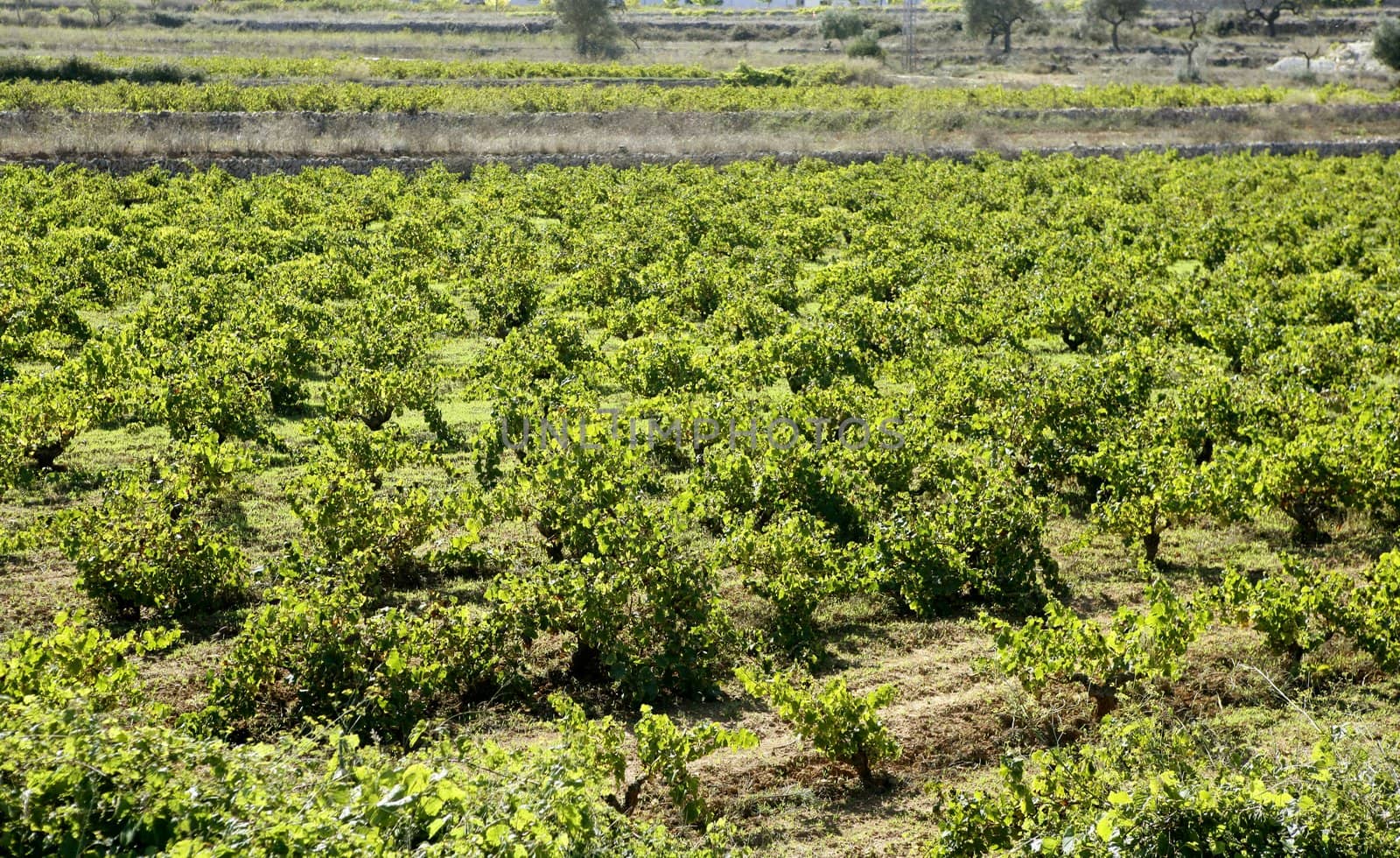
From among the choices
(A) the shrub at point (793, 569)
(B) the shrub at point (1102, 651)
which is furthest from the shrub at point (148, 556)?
(B) the shrub at point (1102, 651)

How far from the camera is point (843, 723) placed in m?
7.16

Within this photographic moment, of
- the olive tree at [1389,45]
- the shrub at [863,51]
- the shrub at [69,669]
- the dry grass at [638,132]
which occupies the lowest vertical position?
the shrub at [69,669]

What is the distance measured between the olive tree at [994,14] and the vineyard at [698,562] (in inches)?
2212

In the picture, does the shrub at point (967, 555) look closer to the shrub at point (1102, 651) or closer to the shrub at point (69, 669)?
the shrub at point (1102, 651)

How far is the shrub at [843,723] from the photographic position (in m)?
7.18

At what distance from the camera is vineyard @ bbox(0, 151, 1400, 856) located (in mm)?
5543

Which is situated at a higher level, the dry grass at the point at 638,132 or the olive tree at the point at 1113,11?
the olive tree at the point at 1113,11

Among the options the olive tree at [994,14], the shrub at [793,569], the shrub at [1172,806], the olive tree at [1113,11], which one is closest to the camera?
the shrub at [1172,806]

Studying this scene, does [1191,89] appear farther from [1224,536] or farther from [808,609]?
[808,609]

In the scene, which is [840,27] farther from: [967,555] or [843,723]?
[843,723]

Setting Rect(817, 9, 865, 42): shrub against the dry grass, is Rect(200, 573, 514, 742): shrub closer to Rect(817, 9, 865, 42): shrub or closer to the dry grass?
the dry grass

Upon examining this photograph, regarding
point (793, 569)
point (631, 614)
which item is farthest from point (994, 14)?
point (631, 614)

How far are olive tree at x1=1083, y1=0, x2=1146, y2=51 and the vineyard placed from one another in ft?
192

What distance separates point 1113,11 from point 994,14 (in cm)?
713
